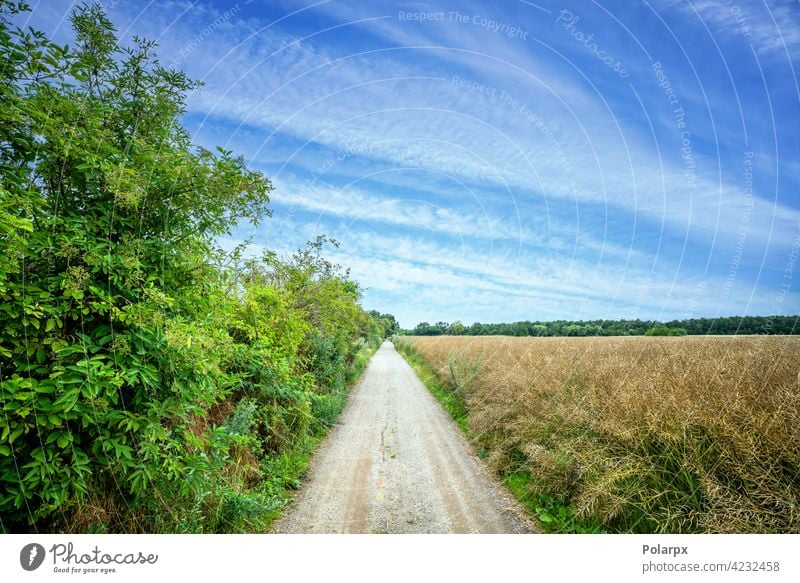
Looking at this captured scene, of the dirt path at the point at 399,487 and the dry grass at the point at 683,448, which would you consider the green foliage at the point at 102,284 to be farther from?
the dry grass at the point at 683,448

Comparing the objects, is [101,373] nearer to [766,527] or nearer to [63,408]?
[63,408]

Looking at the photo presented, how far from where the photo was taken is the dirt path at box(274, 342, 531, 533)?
5.05 metres

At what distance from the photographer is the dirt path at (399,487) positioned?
5.05 meters

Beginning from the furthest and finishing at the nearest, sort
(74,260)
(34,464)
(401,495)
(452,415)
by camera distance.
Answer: (452,415) → (401,495) → (74,260) → (34,464)

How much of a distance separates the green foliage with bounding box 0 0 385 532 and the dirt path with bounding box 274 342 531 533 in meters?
2.07

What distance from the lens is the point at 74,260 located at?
9.81 ft

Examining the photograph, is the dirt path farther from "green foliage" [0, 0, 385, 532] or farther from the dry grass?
"green foliage" [0, 0, 385, 532]

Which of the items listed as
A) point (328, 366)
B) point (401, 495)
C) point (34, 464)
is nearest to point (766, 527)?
point (401, 495)

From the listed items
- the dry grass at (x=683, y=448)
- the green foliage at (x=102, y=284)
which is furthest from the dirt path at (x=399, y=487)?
the green foliage at (x=102, y=284)

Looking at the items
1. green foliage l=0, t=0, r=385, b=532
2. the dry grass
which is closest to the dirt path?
the dry grass

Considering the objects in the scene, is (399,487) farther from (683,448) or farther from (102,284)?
(102,284)

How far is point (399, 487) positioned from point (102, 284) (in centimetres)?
549

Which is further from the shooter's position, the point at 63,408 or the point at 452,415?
the point at 452,415
